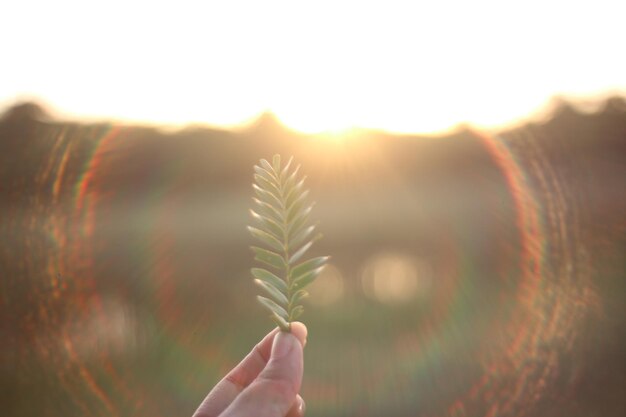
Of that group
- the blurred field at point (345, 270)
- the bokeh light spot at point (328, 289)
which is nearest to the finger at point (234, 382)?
the blurred field at point (345, 270)

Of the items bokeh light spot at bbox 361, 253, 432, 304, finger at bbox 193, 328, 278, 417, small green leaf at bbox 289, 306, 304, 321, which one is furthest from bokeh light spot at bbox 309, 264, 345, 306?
small green leaf at bbox 289, 306, 304, 321

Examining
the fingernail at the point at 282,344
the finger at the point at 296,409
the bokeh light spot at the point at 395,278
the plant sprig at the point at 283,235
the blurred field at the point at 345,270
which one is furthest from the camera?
the bokeh light spot at the point at 395,278

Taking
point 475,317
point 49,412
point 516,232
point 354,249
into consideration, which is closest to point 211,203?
point 354,249

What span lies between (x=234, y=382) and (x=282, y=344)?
33cm

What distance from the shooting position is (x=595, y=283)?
845cm

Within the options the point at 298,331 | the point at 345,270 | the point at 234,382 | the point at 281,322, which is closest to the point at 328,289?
the point at 345,270

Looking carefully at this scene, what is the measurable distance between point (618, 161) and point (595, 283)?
15.7ft

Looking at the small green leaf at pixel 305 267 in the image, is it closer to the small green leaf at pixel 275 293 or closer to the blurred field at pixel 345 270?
the small green leaf at pixel 275 293

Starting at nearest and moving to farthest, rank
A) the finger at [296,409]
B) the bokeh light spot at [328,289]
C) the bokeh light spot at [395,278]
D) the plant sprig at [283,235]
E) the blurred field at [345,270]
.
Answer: the plant sprig at [283,235] < the finger at [296,409] < the blurred field at [345,270] < the bokeh light spot at [328,289] < the bokeh light spot at [395,278]

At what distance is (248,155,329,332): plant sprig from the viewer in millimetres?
1111

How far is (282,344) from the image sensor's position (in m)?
1.26

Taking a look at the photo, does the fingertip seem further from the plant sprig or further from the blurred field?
the blurred field

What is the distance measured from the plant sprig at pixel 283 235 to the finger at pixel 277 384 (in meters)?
0.12

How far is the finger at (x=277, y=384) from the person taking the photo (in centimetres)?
126
